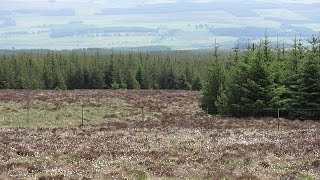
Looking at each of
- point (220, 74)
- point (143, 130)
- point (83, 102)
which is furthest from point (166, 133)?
point (83, 102)

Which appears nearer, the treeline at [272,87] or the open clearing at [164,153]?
the open clearing at [164,153]

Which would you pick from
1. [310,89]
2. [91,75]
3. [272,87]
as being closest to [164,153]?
[272,87]

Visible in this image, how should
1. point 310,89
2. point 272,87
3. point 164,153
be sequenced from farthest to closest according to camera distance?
point 272,87
point 310,89
point 164,153

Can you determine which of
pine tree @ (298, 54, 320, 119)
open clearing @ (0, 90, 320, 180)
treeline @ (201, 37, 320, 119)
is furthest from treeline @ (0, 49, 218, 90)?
open clearing @ (0, 90, 320, 180)

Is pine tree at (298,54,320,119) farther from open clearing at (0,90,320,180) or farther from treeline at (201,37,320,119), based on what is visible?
open clearing at (0,90,320,180)

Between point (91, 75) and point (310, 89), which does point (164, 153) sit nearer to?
point (310, 89)

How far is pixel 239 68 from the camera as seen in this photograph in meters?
44.6

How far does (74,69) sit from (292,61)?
233 feet

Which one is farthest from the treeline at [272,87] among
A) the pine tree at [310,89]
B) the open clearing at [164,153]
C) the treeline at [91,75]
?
the treeline at [91,75]

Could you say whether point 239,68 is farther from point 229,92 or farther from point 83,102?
point 83,102

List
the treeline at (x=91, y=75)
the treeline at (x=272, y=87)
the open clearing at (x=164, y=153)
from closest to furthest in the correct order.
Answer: the open clearing at (x=164, y=153)
the treeline at (x=272, y=87)
the treeline at (x=91, y=75)

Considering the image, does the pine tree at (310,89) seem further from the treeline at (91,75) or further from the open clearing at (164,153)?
the treeline at (91,75)

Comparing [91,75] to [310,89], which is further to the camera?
[91,75]

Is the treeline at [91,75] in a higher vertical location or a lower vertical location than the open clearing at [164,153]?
lower
